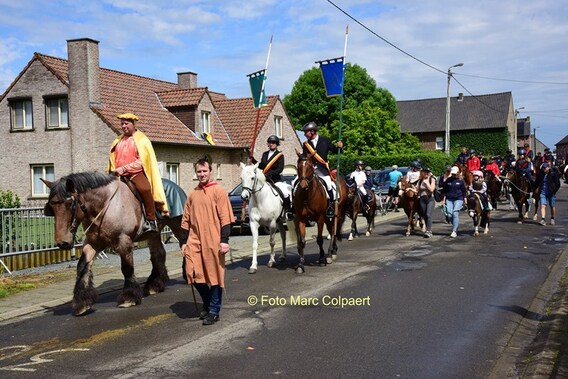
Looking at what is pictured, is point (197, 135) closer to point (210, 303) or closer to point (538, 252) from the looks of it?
point (538, 252)

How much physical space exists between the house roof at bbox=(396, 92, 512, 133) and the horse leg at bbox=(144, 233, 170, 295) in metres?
70.5

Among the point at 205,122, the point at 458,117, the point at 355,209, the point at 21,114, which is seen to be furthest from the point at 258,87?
the point at 458,117

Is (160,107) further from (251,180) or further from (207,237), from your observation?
(207,237)

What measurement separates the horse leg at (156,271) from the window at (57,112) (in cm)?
2143

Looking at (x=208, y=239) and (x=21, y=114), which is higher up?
(x=21, y=114)

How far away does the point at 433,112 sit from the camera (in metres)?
81.8

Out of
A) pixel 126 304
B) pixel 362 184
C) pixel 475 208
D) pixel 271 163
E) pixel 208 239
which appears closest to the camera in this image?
pixel 208 239

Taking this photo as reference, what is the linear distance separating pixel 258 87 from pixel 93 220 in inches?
268

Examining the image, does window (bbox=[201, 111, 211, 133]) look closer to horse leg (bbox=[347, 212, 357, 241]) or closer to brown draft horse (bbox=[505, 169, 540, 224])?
horse leg (bbox=[347, 212, 357, 241])

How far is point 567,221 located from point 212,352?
1796 centimetres

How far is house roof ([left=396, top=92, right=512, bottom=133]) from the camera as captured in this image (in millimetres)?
76625

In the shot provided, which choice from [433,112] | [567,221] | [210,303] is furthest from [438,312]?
[433,112]

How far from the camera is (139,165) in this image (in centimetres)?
931

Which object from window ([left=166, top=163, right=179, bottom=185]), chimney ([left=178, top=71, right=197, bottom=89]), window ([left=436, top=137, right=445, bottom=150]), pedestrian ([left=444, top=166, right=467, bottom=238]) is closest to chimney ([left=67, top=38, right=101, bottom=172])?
window ([left=166, top=163, right=179, bottom=185])
